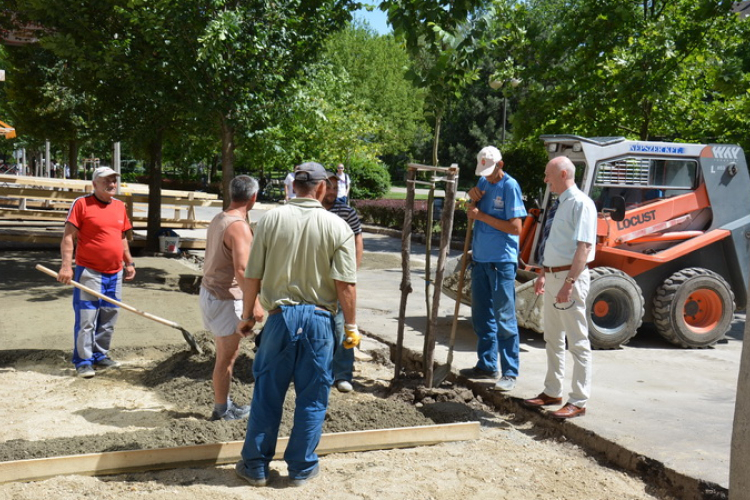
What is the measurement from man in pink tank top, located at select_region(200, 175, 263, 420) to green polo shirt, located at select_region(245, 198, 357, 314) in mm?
781

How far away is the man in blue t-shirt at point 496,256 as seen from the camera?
617 centimetres

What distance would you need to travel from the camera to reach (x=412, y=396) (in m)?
6.01

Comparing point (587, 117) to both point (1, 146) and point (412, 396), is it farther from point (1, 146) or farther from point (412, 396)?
point (1, 146)

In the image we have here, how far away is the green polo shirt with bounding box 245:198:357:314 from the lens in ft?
13.5

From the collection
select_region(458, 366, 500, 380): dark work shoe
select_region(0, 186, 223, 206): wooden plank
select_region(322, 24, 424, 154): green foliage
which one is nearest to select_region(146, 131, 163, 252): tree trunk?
select_region(0, 186, 223, 206): wooden plank

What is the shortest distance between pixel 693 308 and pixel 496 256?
349 cm

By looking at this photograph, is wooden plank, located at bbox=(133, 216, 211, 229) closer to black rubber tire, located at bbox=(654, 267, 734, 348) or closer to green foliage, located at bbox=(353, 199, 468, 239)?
green foliage, located at bbox=(353, 199, 468, 239)

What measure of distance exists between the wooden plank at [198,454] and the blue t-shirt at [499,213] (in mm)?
1682

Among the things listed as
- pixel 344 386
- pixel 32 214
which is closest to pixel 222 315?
pixel 344 386

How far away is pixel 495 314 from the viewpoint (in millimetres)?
6297

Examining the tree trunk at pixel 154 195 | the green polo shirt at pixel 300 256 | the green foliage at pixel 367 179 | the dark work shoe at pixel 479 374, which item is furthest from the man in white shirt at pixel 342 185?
the green foliage at pixel 367 179

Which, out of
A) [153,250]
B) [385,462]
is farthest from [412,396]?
[153,250]

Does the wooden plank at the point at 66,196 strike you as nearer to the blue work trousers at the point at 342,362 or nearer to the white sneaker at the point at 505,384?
the blue work trousers at the point at 342,362

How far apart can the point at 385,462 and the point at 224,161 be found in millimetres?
6989
